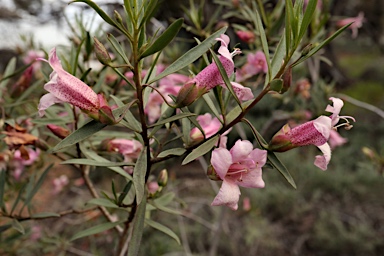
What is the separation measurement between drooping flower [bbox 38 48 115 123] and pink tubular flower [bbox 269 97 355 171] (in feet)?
0.74

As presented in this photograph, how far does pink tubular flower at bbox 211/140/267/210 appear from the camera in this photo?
0.47 metres

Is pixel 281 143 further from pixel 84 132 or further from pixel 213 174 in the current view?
pixel 84 132

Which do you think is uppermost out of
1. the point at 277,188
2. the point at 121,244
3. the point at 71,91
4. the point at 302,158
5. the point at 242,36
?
the point at 71,91

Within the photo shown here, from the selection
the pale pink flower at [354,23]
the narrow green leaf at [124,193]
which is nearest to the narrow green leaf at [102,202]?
the narrow green leaf at [124,193]

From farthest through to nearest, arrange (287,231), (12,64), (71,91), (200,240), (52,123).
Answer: (287,231)
(200,240)
(12,64)
(52,123)
(71,91)

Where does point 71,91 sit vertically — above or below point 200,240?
above

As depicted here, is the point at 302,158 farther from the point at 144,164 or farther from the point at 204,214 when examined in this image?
the point at 144,164

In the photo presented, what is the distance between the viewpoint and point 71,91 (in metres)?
0.46

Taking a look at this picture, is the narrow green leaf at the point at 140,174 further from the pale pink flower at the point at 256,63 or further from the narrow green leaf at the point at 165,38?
the pale pink flower at the point at 256,63

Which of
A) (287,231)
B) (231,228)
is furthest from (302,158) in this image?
(231,228)

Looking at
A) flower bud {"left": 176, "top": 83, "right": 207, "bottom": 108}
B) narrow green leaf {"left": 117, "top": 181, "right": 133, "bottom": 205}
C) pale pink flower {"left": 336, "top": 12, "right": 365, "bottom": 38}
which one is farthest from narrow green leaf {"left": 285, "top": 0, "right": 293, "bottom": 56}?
pale pink flower {"left": 336, "top": 12, "right": 365, "bottom": 38}

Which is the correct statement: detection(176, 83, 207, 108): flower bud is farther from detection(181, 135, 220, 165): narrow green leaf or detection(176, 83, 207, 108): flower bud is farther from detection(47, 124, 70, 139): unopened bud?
detection(47, 124, 70, 139): unopened bud

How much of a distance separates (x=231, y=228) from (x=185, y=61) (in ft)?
8.70

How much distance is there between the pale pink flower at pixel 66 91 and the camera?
0.45 metres
